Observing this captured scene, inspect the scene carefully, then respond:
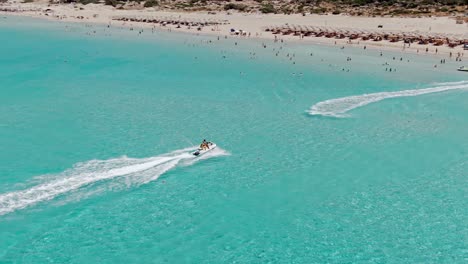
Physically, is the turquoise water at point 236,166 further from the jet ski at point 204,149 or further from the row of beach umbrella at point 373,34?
the row of beach umbrella at point 373,34

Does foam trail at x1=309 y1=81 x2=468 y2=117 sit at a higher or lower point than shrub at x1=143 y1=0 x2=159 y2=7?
lower

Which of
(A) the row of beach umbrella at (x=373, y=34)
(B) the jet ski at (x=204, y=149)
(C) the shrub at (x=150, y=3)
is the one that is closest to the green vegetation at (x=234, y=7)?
(C) the shrub at (x=150, y=3)

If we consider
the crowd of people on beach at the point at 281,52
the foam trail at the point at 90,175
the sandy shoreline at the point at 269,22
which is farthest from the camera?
the sandy shoreline at the point at 269,22

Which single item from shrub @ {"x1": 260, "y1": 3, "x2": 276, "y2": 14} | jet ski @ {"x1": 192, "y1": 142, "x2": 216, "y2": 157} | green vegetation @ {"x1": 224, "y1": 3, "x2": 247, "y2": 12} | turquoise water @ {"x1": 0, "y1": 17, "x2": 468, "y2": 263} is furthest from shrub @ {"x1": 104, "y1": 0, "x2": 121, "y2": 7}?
jet ski @ {"x1": 192, "y1": 142, "x2": 216, "y2": 157}

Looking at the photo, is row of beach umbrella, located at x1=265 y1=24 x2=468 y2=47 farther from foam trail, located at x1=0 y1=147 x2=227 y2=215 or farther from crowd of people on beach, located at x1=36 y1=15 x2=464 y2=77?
foam trail, located at x1=0 y1=147 x2=227 y2=215

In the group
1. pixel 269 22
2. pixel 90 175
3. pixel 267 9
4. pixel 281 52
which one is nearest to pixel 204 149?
pixel 90 175
